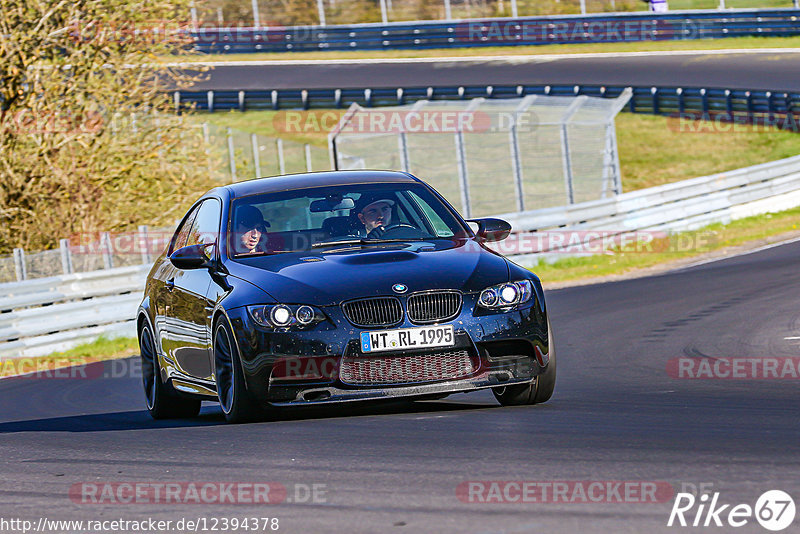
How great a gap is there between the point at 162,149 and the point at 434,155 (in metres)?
7.70

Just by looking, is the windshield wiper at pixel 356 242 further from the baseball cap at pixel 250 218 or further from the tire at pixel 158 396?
the tire at pixel 158 396

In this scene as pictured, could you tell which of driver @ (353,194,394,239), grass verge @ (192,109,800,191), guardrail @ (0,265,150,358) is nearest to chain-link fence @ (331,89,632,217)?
guardrail @ (0,265,150,358)

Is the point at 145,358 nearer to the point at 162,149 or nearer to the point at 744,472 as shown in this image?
the point at 744,472

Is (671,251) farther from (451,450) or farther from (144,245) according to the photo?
(451,450)

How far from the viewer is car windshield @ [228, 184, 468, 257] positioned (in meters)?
8.38

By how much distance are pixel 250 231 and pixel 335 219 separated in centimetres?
54

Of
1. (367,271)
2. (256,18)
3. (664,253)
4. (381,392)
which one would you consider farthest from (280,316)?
(256,18)

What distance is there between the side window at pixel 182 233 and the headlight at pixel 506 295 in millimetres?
2956

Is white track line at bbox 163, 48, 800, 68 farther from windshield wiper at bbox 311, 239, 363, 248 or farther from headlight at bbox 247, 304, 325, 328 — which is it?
headlight at bbox 247, 304, 325, 328

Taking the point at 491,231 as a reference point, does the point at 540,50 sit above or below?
below

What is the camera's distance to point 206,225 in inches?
361

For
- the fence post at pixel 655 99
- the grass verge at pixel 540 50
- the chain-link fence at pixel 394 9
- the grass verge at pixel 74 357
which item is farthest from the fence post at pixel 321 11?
the grass verge at pixel 74 357

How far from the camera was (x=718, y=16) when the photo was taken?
44.8 metres

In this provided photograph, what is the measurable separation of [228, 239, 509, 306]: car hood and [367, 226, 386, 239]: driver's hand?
22cm
